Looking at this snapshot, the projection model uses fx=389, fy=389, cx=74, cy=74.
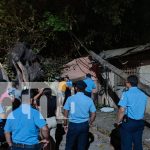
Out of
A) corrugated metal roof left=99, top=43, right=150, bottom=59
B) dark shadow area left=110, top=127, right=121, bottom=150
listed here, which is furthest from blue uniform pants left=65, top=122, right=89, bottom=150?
corrugated metal roof left=99, top=43, right=150, bottom=59

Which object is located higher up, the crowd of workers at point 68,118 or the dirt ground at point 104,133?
the crowd of workers at point 68,118

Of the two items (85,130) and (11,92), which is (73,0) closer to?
(11,92)

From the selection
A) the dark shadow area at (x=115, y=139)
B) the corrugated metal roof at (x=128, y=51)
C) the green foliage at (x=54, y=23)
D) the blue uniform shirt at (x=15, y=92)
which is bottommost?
the dark shadow area at (x=115, y=139)

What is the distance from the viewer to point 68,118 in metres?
8.60

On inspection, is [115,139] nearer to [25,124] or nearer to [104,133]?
[104,133]

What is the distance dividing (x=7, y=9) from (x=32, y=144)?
14.4m

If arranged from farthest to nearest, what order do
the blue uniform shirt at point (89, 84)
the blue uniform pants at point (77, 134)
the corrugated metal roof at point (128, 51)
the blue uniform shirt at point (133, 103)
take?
the corrugated metal roof at point (128, 51) < the blue uniform shirt at point (89, 84) < the blue uniform pants at point (77, 134) < the blue uniform shirt at point (133, 103)

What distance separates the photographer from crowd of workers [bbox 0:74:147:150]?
6.45 m

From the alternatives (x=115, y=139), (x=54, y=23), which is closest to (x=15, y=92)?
(x=115, y=139)

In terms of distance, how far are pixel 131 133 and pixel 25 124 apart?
9.12 ft

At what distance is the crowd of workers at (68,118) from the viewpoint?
6445 millimetres

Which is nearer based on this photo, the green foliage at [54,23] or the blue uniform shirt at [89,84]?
the blue uniform shirt at [89,84]

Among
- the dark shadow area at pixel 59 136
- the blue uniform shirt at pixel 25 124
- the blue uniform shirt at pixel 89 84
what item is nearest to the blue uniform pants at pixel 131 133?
the blue uniform shirt at pixel 25 124

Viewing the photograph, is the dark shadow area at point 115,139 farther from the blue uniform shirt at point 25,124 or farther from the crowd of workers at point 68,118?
the blue uniform shirt at point 25,124
